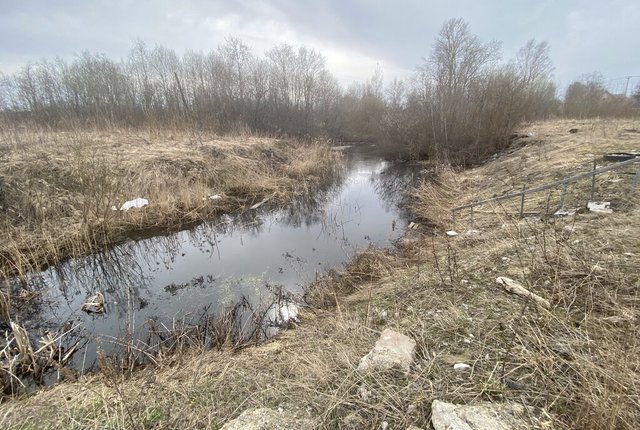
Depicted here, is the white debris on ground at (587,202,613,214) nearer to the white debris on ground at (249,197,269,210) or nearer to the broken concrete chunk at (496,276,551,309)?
the broken concrete chunk at (496,276,551,309)

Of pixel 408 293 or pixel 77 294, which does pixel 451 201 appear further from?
pixel 77 294

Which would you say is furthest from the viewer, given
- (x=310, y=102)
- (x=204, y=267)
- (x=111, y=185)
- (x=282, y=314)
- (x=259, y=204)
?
(x=310, y=102)

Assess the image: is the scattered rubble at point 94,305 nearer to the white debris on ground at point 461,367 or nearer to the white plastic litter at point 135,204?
the white plastic litter at point 135,204

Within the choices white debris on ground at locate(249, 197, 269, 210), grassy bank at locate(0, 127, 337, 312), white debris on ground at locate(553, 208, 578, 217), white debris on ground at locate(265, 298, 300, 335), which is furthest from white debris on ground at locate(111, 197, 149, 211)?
white debris on ground at locate(553, 208, 578, 217)

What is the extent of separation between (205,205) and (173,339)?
16.7 feet

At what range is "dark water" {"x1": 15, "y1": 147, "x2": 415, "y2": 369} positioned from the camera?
12.8 ft

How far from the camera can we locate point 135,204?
7125 millimetres

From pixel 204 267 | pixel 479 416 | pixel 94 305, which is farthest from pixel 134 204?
pixel 479 416

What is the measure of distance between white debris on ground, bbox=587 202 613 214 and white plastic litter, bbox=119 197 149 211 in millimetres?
9124

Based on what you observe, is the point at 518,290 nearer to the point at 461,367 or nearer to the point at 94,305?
the point at 461,367

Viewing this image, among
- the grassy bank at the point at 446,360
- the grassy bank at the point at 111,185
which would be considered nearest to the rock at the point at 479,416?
the grassy bank at the point at 446,360

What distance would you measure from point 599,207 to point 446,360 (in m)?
4.16

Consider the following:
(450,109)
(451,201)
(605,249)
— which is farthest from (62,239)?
(450,109)

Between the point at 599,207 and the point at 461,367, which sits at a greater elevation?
the point at 599,207
